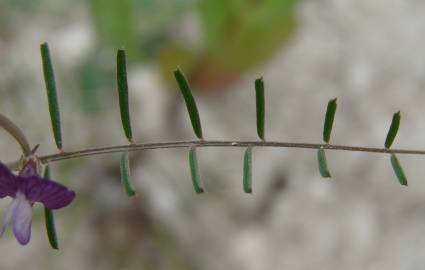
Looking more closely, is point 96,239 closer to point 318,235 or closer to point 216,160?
point 216,160

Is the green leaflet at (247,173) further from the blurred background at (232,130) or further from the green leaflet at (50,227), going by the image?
the blurred background at (232,130)

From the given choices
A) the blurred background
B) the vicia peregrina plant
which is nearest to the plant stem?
the vicia peregrina plant

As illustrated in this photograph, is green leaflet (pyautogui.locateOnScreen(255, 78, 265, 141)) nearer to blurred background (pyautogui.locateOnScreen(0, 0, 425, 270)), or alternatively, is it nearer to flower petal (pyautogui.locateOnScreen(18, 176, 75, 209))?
flower petal (pyautogui.locateOnScreen(18, 176, 75, 209))

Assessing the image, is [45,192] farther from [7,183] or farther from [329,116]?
[329,116]

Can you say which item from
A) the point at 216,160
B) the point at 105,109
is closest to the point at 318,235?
the point at 216,160

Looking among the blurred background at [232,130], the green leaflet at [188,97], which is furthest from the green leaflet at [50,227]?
the blurred background at [232,130]

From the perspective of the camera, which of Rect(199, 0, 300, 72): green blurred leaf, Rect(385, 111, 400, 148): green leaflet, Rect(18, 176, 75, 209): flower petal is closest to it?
Rect(18, 176, 75, 209): flower petal
